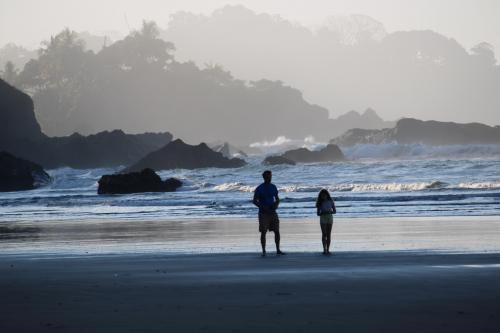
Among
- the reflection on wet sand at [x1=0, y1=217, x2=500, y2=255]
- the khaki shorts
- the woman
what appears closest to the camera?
the woman

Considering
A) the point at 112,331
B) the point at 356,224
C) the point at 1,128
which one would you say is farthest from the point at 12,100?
the point at 112,331

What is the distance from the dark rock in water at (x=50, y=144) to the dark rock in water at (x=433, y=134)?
22541 millimetres

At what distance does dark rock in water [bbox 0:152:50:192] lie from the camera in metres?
53.0

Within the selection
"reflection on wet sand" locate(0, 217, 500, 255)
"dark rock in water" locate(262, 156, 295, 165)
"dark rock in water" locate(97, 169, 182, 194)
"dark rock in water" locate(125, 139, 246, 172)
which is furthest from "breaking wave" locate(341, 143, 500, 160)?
"reflection on wet sand" locate(0, 217, 500, 255)

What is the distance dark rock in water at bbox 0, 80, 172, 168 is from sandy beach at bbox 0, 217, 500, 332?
206ft

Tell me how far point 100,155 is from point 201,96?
60.1 metres

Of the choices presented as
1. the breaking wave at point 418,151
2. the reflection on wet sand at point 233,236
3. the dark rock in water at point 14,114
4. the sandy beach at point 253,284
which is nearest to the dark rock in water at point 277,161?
the breaking wave at point 418,151

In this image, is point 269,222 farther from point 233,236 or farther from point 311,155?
point 311,155

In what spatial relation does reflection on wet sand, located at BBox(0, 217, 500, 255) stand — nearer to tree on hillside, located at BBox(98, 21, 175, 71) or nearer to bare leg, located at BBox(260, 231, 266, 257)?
bare leg, located at BBox(260, 231, 266, 257)

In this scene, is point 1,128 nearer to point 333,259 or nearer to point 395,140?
point 395,140

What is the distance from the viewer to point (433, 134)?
8869 cm

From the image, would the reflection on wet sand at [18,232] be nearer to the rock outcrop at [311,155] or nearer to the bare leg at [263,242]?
the bare leg at [263,242]

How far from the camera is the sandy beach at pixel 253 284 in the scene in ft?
24.0

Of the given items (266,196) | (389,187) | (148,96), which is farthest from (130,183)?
(148,96)
